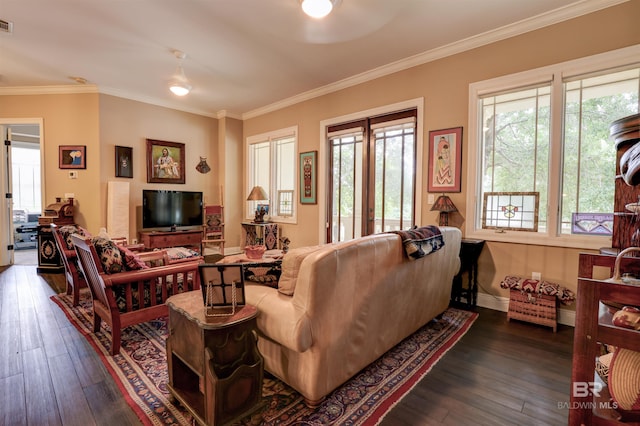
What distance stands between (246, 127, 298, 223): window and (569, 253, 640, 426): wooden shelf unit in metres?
4.65

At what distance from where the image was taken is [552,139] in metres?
2.91

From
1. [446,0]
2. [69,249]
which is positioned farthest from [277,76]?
[69,249]

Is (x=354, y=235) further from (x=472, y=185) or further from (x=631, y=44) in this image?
(x=631, y=44)

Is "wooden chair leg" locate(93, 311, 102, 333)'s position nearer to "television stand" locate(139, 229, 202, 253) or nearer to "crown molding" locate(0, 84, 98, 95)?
"television stand" locate(139, 229, 202, 253)

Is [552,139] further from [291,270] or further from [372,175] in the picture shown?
[291,270]

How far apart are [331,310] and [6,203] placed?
6.41 meters

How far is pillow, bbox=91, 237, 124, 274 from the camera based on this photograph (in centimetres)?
224

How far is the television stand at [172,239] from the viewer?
5109mm

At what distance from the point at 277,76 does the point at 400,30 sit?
6.46 ft

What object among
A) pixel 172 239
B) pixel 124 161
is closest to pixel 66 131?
pixel 124 161

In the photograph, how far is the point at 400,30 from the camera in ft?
10.5

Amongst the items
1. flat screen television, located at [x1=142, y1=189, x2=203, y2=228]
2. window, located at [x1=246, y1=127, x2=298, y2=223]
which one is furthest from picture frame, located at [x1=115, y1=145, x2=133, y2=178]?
window, located at [x1=246, y1=127, x2=298, y2=223]

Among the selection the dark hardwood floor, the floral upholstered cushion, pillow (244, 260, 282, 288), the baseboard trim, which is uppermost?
the floral upholstered cushion

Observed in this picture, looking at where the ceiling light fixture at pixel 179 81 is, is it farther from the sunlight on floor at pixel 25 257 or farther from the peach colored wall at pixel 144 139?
the sunlight on floor at pixel 25 257
